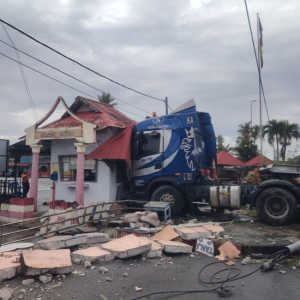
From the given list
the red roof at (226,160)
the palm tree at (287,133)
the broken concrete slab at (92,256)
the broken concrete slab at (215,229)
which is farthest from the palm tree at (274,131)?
the broken concrete slab at (92,256)

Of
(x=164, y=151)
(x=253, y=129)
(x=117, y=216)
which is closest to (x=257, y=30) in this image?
(x=164, y=151)

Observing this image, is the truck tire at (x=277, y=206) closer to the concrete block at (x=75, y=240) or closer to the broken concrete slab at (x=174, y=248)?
the broken concrete slab at (x=174, y=248)

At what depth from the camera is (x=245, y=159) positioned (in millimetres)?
37594

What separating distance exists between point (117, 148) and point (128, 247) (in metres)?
5.08

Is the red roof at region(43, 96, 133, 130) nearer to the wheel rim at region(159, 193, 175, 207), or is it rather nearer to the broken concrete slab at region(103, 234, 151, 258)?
the wheel rim at region(159, 193, 175, 207)

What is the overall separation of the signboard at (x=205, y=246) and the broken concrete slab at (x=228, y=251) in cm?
19

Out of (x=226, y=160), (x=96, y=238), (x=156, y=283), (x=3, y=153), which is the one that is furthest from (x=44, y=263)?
(x=226, y=160)

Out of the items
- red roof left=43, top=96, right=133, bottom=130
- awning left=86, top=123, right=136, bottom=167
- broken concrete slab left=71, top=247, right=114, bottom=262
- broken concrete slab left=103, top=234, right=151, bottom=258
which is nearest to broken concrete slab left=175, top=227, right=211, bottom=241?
broken concrete slab left=103, top=234, right=151, bottom=258

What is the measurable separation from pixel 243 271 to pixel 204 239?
1287mm

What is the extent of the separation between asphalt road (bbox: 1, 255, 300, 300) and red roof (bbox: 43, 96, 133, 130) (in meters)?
6.05

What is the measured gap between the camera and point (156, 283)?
482 centimetres

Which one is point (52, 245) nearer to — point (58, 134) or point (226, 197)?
point (226, 197)

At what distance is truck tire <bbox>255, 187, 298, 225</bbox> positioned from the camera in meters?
8.03

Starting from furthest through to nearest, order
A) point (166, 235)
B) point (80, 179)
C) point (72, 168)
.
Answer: point (72, 168) < point (80, 179) < point (166, 235)
